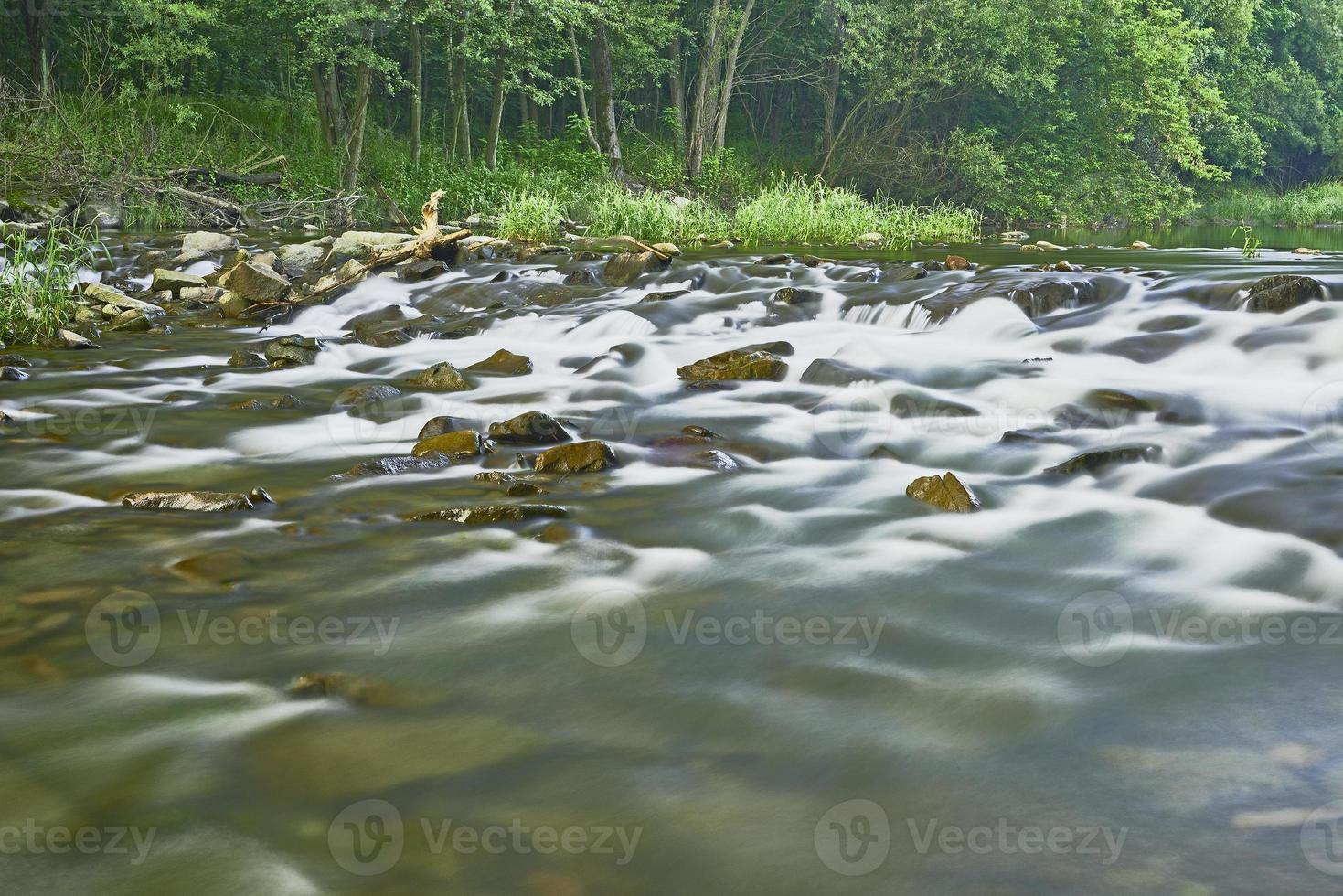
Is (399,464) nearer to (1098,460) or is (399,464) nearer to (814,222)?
(1098,460)

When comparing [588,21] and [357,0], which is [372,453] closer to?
[357,0]

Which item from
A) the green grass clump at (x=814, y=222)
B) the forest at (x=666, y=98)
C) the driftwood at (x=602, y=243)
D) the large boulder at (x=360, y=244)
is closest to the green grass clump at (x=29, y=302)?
the large boulder at (x=360, y=244)

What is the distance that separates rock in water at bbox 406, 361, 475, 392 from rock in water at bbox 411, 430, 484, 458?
66.3 inches

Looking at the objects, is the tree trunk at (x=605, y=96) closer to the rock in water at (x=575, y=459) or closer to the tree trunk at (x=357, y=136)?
the tree trunk at (x=357, y=136)

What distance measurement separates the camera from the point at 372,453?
192 inches

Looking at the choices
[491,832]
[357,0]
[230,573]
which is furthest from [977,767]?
[357,0]

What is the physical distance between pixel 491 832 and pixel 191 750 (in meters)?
0.71

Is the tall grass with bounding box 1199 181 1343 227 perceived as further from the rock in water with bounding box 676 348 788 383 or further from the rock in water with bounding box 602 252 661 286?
the rock in water with bounding box 676 348 788 383

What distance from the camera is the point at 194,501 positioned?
3.84m

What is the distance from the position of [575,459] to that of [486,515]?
31.4 inches

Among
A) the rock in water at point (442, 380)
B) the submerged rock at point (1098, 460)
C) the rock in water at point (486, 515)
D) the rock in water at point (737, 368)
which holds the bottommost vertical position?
the rock in water at point (442, 380)

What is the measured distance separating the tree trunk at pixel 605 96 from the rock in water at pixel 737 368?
16.6 metres

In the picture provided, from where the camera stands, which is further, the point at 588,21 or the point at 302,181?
the point at 588,21

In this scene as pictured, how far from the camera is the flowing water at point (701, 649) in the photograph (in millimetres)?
1925
